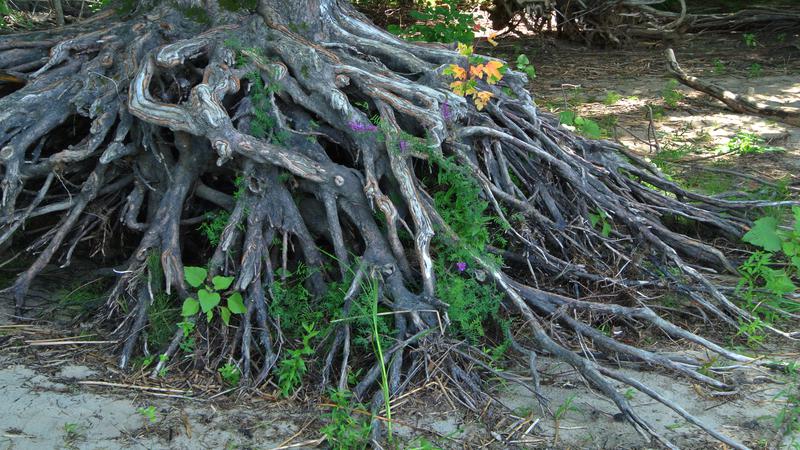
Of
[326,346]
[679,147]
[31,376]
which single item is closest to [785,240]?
[679,147]

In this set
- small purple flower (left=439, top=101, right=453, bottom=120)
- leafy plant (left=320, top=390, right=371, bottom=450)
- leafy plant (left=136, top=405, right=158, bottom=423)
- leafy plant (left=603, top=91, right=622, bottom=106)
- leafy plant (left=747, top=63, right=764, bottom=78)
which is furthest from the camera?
leafy plant (left=747, top=63, right=764, bottom=78)

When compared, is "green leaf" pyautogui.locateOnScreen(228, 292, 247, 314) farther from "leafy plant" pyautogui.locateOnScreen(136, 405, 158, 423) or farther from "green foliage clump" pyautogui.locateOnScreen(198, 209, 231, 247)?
"leafy plant" pyautogui.locateOnScreen(136, 405, 158, 423)

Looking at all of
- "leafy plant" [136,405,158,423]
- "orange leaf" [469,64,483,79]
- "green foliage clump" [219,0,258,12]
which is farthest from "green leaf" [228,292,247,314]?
"orange leaf" [469,64,483,79]

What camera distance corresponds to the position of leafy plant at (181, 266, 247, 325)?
13.1 ft

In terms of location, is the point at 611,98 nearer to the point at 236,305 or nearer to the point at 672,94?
the point at 672,94

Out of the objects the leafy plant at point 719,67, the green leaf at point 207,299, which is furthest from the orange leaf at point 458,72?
the leafy plant at point 719,67

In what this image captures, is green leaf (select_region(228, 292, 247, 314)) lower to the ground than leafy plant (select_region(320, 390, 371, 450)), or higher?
higher

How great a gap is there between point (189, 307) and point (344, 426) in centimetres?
100

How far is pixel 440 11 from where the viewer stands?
27.0ft

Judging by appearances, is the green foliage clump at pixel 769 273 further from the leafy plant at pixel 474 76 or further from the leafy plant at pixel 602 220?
the leafy plant at pixel 474 76

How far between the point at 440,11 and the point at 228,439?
5.66m

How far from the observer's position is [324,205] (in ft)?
14.2

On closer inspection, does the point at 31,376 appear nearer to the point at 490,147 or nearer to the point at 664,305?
the point at 490,147

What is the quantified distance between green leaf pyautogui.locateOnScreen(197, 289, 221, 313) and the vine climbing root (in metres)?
0.02
